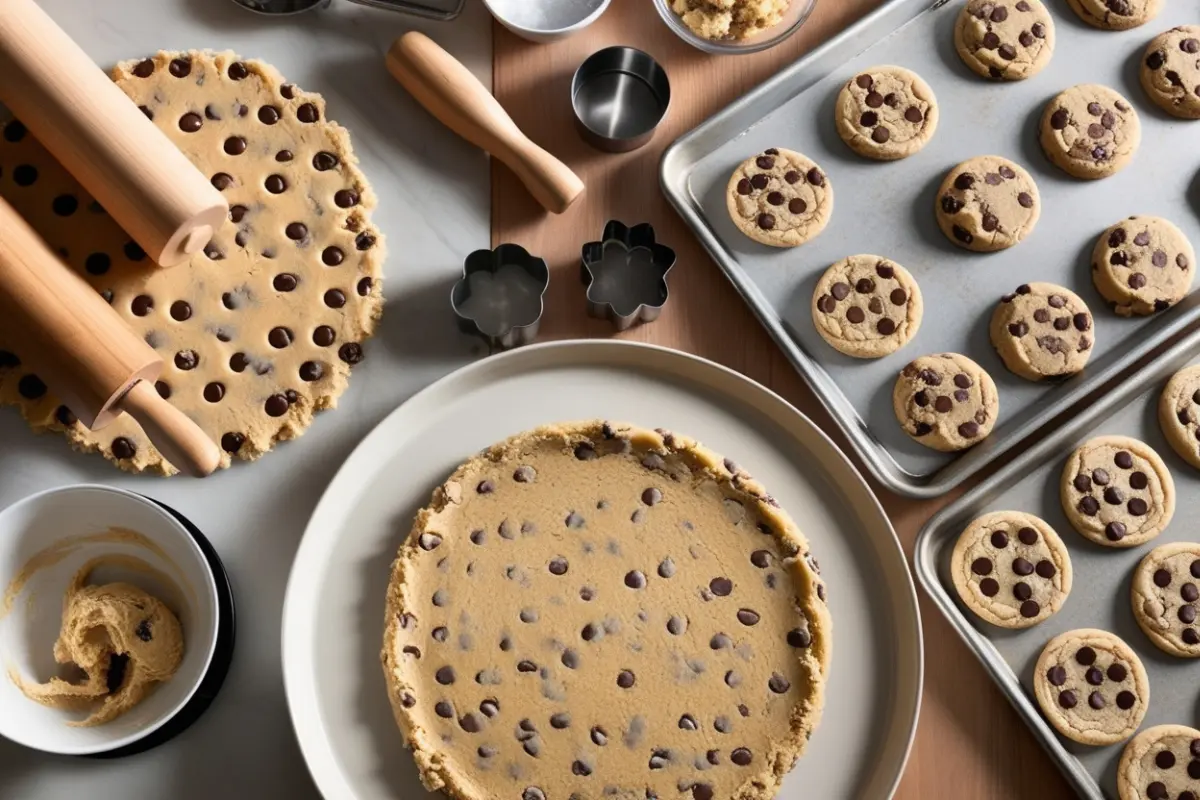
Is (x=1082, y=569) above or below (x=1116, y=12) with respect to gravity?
below

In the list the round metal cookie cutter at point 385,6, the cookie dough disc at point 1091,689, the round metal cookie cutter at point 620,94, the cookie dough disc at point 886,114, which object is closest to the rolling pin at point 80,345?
the round metal cookie cutter at point 385,6

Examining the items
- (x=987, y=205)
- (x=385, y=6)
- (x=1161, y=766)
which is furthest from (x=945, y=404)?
(x=385, y=6)

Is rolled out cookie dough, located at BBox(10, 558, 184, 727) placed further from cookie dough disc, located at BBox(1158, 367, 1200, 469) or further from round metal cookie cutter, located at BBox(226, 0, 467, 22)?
cookie dough disc, located at BBox(1158, 367, 1200, 469)

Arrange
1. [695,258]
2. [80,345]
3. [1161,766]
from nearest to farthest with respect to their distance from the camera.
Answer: [80,345] < [1161,766] < [695,258]

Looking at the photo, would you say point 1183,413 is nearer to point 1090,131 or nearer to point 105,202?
point 1090,131

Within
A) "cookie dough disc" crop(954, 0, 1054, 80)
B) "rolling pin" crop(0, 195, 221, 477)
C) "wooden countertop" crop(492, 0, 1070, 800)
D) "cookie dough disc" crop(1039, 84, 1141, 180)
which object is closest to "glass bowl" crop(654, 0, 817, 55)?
"wooden countertop" crop(492, 0, 1070, 800)
